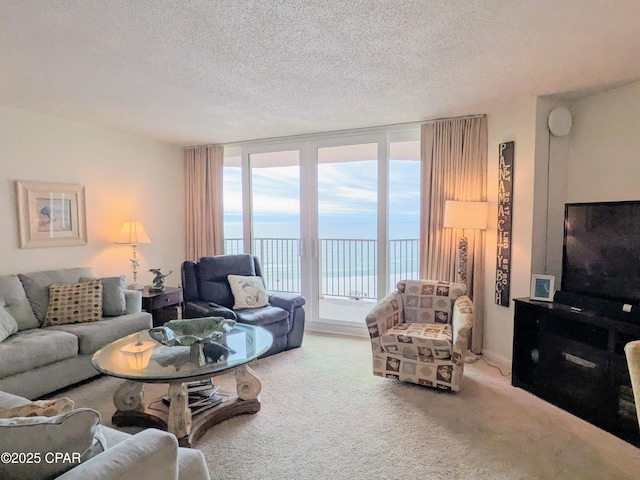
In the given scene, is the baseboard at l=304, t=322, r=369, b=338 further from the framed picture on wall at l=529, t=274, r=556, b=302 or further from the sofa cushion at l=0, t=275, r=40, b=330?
the sofa cushion at l=0, t=275, r=40, b=330

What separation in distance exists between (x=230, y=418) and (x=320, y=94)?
2.56m

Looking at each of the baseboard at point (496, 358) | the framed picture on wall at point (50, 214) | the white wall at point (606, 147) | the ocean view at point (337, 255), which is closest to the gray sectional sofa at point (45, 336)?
the framed picture on wall at point (50, 214)

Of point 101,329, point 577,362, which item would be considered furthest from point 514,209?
point 101,329

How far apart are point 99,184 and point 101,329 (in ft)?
6.20

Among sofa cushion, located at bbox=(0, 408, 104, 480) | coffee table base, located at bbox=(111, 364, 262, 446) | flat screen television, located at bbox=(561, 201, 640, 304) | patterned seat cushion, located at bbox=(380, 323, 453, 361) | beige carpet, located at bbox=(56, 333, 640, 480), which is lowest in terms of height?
beige carpet, located at bbox=(56, 333, 640, 480)

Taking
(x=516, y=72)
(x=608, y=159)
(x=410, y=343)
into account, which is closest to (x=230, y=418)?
(x=410, y=343)

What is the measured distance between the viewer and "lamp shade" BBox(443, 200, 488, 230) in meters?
3.61

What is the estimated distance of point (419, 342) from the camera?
3059 mm

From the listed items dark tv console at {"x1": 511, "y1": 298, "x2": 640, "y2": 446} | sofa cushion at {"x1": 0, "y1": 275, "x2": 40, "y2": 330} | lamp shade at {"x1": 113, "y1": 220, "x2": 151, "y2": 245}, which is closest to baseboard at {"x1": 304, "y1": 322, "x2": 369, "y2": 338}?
dark tv console at {"x1": 511, "y1": 298, "x2": 640, "y2": 446}

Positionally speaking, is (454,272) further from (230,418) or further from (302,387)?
(230,418)

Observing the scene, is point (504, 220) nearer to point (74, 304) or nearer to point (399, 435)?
point (399, 435)

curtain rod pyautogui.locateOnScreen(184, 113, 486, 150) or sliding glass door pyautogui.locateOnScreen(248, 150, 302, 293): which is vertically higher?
curtain rod pyautogui.locateOnScreen(184, 113, 486, 150)

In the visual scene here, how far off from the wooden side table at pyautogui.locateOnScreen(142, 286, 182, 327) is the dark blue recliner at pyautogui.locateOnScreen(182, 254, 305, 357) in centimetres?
43

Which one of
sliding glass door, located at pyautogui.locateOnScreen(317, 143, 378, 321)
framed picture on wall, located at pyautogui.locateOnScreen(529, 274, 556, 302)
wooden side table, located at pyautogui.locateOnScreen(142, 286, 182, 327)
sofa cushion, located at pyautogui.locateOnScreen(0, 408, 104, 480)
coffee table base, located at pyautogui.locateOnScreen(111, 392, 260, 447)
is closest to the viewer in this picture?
sofa cushion, located at pyautogui.locateOnScreen(0, 408, 104, 480)
